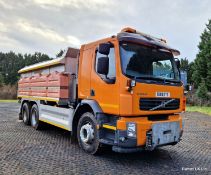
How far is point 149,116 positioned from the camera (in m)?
5.29

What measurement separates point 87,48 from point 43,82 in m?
2.47

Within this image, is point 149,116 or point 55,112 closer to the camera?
point 149,116

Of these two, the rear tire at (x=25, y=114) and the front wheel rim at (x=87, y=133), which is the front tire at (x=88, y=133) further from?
the rear tire at (x=25, y=114)

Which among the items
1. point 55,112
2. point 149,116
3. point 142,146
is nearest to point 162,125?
point 149,116

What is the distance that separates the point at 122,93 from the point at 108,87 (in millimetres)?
450

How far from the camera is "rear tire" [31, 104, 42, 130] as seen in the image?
28.4 ft

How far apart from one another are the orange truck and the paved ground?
39 centimetres

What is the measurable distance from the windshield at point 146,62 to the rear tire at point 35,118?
4.64m

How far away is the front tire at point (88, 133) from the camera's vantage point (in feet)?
18.1

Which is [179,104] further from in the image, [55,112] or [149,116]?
[55,112]

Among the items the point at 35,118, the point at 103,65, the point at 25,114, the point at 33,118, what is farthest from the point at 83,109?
the point at 25,114

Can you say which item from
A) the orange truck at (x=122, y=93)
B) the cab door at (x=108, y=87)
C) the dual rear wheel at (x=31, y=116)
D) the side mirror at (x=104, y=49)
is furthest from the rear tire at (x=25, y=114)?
Answer: the side mirror at (x=104, y=49)

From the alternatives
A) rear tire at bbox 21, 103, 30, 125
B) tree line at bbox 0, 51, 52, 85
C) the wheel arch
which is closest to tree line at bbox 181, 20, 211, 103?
rear tire at bbox 21, 103, 30, 125

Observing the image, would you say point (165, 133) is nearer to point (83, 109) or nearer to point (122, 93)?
point (122, 93)
